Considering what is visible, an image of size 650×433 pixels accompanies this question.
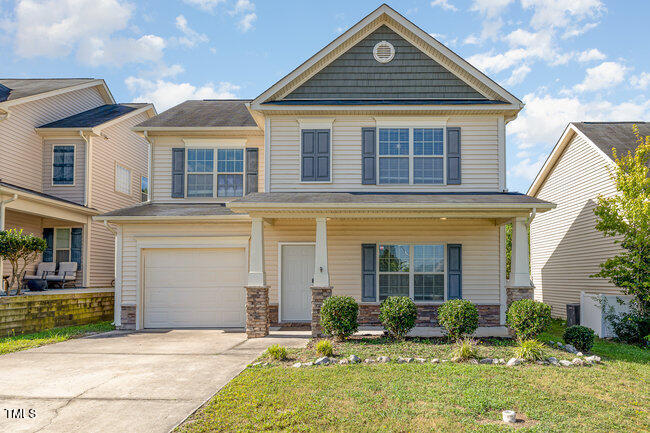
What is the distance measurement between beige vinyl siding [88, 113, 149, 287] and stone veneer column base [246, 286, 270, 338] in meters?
8.64

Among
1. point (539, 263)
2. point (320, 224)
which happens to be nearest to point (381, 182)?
point (320, 224)

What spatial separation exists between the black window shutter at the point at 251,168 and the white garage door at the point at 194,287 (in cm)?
193

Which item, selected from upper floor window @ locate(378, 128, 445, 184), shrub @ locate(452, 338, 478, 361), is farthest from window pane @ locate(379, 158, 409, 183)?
shrub @ locate(452, 338, 478, 361)

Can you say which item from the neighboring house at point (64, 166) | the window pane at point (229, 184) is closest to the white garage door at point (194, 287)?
the window pane at point (229, 184)

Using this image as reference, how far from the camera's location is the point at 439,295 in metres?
12.9

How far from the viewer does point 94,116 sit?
18.9 metres

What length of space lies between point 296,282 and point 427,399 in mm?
7319

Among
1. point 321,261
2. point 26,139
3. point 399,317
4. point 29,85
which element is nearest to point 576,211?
point 399,317

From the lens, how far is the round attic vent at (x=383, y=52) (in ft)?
43.4

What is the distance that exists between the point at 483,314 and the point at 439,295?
1.24 metres

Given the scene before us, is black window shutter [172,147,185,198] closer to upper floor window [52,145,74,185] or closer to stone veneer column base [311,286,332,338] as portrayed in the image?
upper floor window [52,145,74,185]

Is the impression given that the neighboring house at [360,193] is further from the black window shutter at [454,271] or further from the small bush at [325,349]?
the small bush at [325,349]

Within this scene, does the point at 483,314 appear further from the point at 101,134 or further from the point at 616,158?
the point at 101,134

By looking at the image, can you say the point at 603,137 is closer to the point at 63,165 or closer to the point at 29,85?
the point at 63,165
